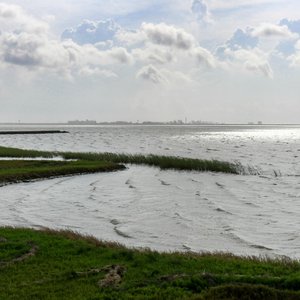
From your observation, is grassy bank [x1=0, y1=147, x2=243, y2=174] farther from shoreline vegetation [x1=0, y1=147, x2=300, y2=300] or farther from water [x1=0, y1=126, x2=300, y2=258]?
shoreline vegetation [x1=0, y1=147, x2=300, y2=300]

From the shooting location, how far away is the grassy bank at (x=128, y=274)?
10.7 m

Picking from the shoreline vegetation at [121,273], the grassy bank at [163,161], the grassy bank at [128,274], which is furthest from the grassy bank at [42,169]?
the grassy bank at [128,274]

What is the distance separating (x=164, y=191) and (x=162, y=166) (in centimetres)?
1873

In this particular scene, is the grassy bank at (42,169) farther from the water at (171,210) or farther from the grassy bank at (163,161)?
the grassy bank at (163,161)

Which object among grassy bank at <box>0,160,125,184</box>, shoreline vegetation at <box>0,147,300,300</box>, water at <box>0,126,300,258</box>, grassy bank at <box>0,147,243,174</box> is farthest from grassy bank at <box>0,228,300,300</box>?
grassy bank at <box>0,147,243,174</box>

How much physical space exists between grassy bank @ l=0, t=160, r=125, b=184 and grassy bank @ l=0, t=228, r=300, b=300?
28.5m

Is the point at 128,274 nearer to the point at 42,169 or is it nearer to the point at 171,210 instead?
the point at 171,210

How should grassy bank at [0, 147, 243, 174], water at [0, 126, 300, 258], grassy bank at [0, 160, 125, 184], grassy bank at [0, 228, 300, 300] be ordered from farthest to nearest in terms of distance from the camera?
grassy bank at [0, 147, 243, 174]
grassy bank at [0, 160, 125, 184]
water at [0, 126, 300, 258]
grassy bank at [0, 228, 300, 300]

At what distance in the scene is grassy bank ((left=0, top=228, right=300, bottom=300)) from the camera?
1073cm

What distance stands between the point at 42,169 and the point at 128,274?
126 feet

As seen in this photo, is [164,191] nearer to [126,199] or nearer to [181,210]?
[126,199]

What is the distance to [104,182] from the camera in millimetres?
45750

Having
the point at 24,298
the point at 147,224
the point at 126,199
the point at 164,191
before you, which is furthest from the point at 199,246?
Result: the point at 164,191

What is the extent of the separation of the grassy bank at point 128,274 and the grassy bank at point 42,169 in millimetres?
28547
